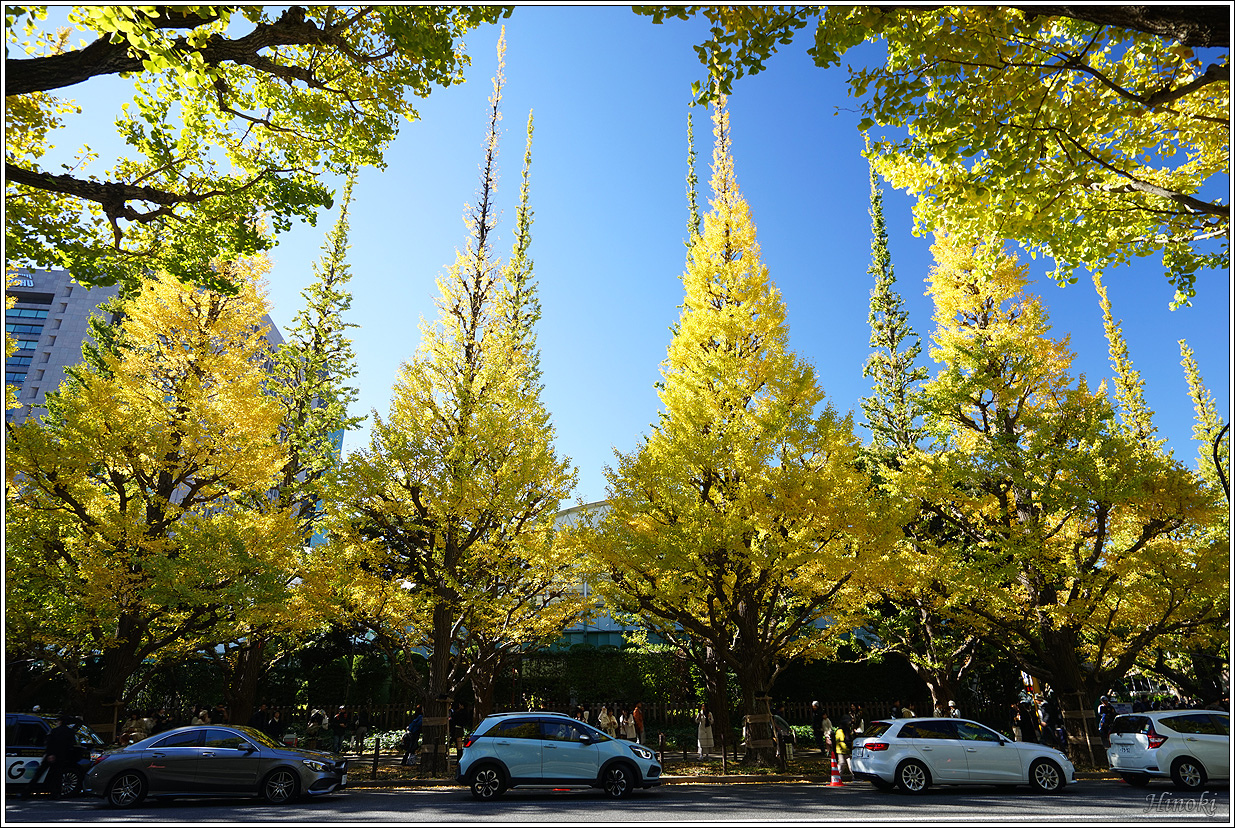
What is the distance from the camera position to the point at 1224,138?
7.20 m

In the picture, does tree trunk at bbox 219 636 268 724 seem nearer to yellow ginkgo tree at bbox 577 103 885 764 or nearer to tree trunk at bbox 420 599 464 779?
tree trunk at bbox 420 599 464 779

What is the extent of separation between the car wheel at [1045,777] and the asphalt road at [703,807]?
0.79 feet

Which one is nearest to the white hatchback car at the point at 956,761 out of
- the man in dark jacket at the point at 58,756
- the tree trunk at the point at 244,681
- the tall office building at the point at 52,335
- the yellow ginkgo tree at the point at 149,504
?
the yellow ginkgo tree at the point at 149,504

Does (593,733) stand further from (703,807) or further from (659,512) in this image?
(659,512)

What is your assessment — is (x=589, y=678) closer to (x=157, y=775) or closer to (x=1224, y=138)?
(x=157, y=775)

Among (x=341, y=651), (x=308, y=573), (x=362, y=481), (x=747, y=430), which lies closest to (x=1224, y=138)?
(x=747, y=430)

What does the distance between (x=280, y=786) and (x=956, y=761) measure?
12.1 metres

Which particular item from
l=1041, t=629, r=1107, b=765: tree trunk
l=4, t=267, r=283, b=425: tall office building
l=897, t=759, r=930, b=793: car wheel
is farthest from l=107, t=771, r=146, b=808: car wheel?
l=4, t=267, r=283, b=425: tall office building

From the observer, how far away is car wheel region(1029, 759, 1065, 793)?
1152 cm

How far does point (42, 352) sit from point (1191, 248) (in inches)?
2896

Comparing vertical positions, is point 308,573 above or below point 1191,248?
below

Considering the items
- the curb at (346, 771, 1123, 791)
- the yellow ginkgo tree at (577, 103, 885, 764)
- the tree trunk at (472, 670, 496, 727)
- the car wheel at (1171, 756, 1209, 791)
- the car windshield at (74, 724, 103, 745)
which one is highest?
the yellow ginkgo tree at (577, 103, 885, 764)

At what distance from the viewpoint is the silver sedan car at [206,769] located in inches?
416

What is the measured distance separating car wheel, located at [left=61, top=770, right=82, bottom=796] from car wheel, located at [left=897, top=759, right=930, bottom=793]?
15099 mm
